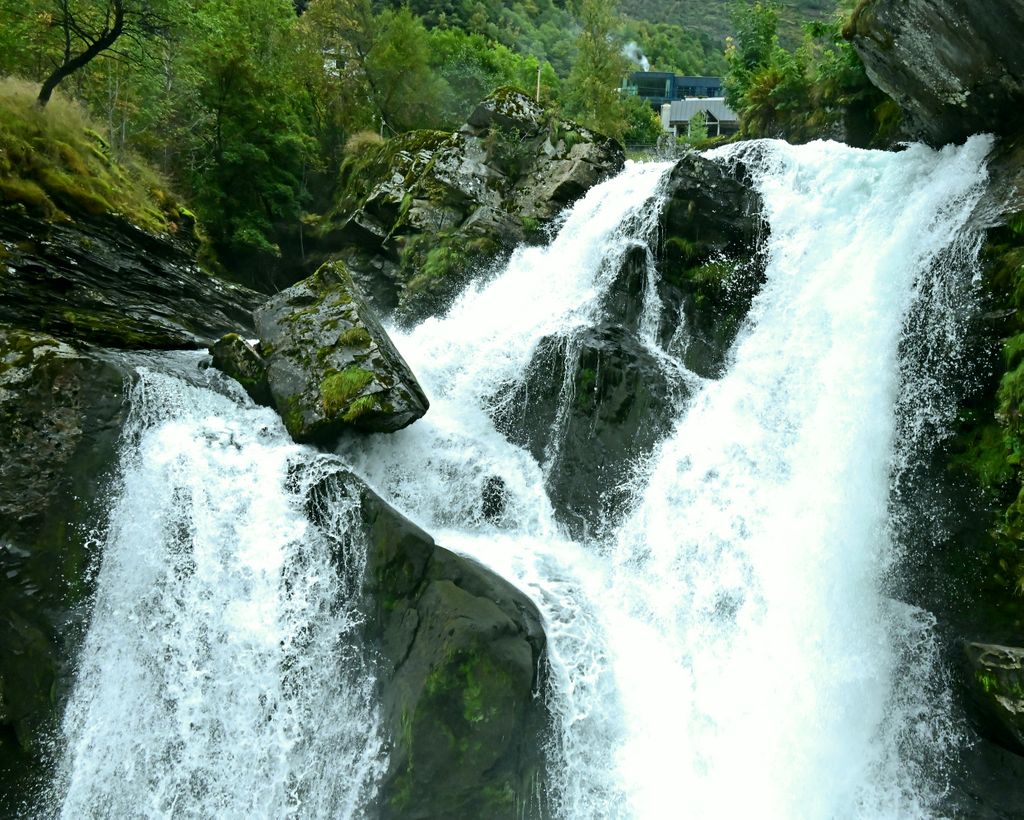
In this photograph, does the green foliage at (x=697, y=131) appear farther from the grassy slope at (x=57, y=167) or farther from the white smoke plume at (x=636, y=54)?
the white smoke plume at (x=636, y=54)

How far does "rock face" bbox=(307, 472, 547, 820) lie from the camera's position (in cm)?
717

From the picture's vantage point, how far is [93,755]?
23.5ft

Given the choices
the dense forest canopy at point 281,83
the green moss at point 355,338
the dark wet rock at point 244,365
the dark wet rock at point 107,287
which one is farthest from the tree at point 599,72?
the dark wet rock at point 244,365

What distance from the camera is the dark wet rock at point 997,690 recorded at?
6676 millimetres

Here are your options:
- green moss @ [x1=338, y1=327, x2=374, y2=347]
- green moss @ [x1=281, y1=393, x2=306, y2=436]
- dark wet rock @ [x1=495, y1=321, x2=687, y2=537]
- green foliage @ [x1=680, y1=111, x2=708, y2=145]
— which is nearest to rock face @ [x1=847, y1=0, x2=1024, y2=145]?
dark wet rock @ [x1=495, y1=321, x2=687, y2=537]

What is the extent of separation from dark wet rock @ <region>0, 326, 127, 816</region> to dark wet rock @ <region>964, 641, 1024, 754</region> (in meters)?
9.89

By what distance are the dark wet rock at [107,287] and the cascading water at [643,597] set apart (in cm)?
223

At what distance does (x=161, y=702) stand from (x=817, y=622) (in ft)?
25.1

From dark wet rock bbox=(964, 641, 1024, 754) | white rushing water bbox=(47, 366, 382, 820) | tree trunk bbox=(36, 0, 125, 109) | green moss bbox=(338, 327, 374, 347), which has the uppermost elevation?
tree trunk bbox=(36, 0, 125, 109)

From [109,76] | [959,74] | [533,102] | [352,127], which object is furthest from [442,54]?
[959,74]

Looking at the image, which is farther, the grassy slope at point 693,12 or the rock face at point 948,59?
the grassy slope at point 693,12

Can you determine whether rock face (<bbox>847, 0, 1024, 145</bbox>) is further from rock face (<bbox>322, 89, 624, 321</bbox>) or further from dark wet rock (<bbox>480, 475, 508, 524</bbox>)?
dark wet rock (<bbox>480, 475, 508, 524</bbox>)

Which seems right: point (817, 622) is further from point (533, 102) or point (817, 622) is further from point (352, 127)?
point (352, 127)

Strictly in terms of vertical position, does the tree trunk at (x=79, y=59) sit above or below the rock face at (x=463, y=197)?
above
